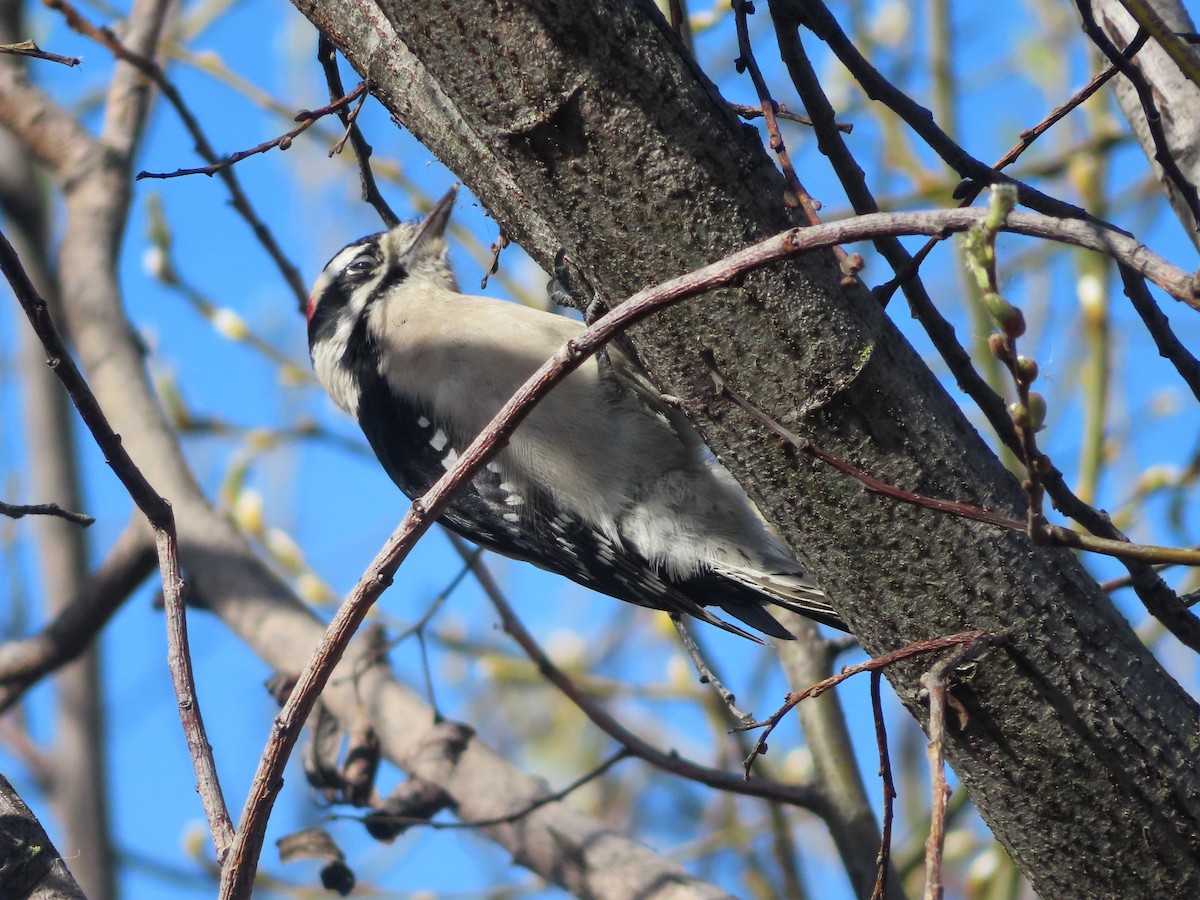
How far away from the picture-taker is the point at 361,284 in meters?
4.33

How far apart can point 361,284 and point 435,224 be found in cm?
34

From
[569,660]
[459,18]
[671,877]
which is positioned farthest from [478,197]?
[569,660]

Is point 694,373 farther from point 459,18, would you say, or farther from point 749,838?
point 749,838

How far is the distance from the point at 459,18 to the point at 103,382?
3049mm

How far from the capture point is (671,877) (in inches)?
122

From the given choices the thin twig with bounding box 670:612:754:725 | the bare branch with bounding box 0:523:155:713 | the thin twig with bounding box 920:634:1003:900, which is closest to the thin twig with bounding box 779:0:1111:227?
the thin twig with bounding box 920:634:1003:900

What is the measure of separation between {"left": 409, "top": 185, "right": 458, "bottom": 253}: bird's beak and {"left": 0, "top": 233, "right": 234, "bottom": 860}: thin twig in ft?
8.39

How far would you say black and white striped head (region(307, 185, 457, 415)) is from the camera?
420cm

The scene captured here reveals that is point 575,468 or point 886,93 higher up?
point 575,468

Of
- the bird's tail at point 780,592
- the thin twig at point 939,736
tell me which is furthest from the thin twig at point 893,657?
the bird's tail at point 780,592

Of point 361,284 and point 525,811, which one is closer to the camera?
point 525,811

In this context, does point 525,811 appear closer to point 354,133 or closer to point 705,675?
point 705,675

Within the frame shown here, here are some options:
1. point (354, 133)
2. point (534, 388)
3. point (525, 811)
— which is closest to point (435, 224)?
point (354, 133)

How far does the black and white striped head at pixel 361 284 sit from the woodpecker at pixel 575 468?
0.18m
